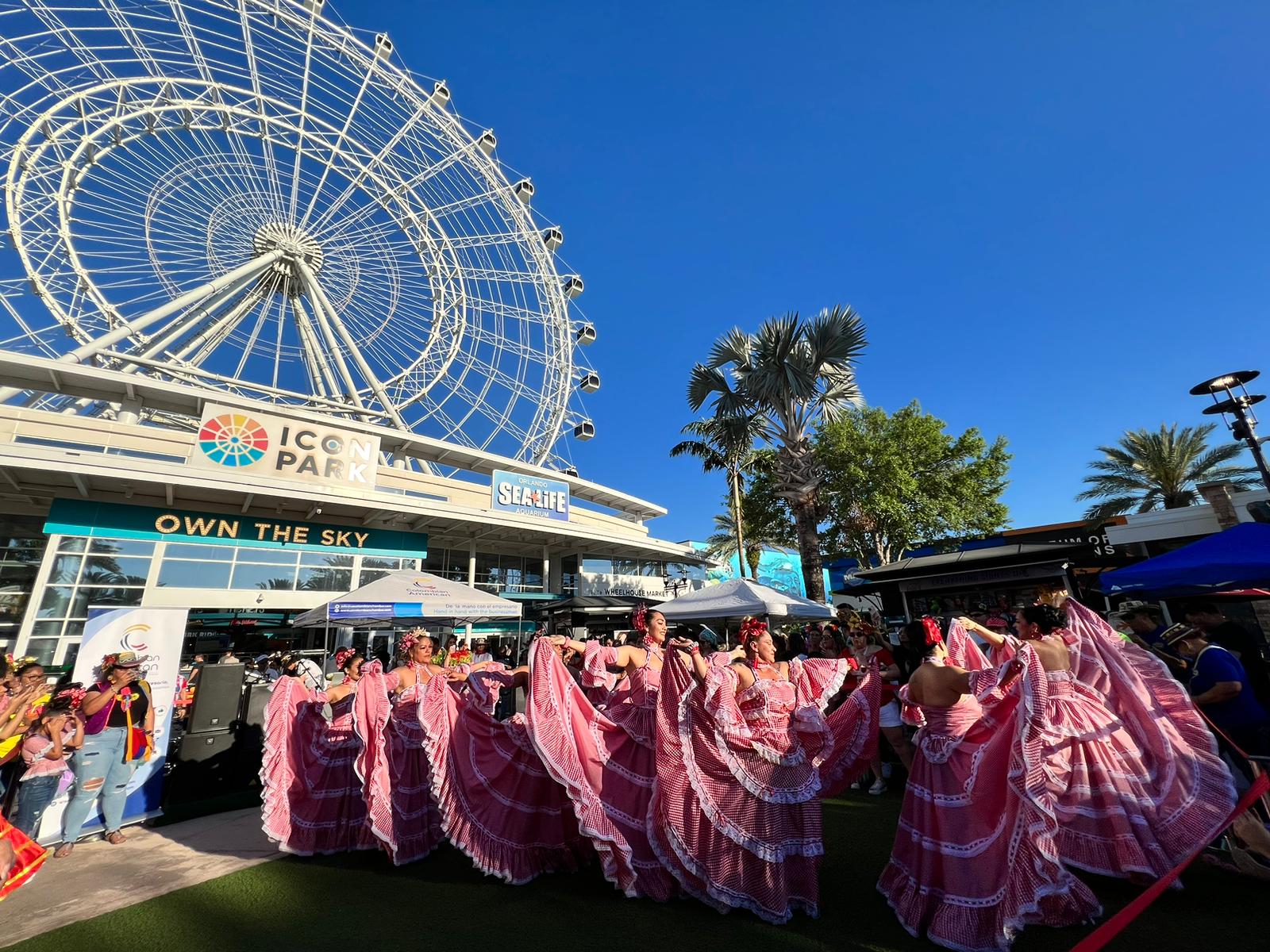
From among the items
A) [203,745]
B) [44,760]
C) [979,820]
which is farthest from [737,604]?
[44,760]

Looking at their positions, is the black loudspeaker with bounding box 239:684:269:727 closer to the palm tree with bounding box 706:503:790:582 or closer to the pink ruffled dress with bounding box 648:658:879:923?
the pink ruffled dress with bounding box 648:658:879:923

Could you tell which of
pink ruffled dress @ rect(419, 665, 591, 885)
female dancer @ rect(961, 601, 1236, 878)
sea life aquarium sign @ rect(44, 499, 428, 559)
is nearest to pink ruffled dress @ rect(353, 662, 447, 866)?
pink ruffled dress @ rect(419, 665, 591, 885)

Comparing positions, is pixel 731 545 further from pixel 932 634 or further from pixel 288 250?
pixel 932 634

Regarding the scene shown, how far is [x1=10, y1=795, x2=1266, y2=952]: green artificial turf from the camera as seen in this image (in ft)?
10.1

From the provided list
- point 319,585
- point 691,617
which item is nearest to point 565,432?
point 319,585

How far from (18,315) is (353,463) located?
10.7 m

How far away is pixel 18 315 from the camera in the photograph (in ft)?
56.9

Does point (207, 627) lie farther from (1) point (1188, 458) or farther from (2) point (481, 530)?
(1) point (1188, 458)

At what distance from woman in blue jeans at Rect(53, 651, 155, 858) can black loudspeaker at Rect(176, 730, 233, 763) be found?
3.28 feet

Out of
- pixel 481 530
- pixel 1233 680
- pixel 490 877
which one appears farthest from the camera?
pixel 481 530

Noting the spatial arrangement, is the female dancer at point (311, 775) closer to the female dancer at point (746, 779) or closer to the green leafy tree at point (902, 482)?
the female dancer at point (746, 779)

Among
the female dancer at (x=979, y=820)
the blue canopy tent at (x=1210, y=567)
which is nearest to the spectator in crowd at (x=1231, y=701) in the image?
the female dancer at (x=979, y=820)

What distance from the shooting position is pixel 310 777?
500 centimetres

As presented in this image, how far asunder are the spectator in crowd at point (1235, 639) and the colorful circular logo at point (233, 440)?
2005 centimetres
